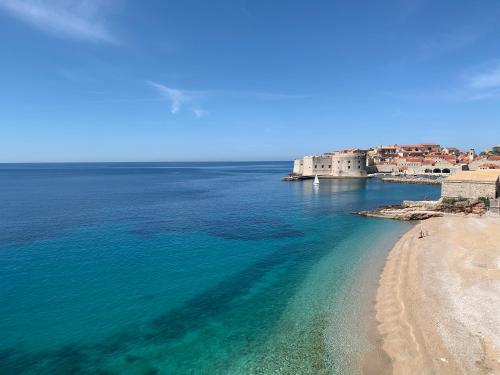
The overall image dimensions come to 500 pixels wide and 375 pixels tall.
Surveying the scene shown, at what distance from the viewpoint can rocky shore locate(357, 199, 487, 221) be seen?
37.8 meters

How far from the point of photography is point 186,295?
1823cm

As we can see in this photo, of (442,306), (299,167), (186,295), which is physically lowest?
(186,295)

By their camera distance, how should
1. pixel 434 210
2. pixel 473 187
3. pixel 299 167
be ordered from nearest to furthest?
pixel 434 210 → pixel 473 187 → pixel 299 167

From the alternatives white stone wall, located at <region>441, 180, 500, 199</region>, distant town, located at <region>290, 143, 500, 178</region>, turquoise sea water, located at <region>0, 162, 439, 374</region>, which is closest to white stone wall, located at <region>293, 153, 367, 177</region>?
distant town, located at <region>290, 143, 500, 178</region>

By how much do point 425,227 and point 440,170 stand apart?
76619 mm

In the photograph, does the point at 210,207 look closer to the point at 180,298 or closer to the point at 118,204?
the point at 118,204

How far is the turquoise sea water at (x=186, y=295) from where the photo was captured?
12.7m

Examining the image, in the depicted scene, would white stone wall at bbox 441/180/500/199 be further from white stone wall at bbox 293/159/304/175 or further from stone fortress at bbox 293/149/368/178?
white stone wall at bbox 293/159/304/175

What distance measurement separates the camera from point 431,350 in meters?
12.3

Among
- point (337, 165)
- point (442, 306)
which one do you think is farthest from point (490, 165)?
point (442, 306)

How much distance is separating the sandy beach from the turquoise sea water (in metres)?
1.37

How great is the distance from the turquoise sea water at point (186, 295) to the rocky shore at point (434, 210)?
10.6 ft

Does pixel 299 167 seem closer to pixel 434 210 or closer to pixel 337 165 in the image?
pixel 337 165

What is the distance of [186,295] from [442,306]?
1361cm
